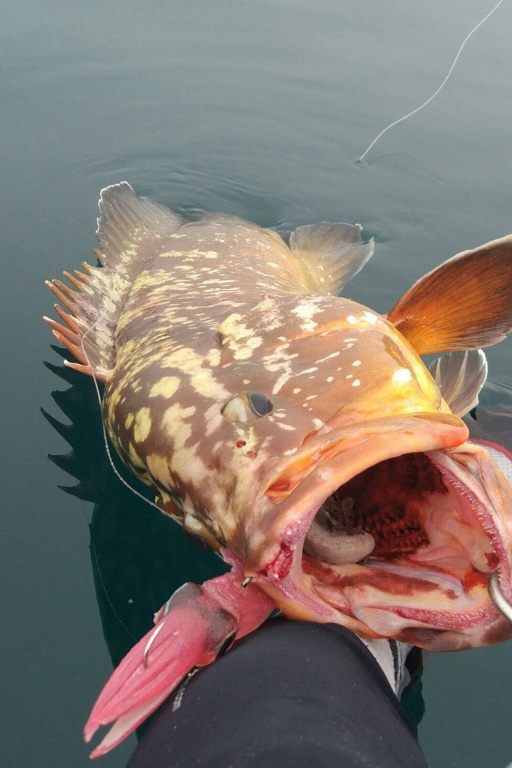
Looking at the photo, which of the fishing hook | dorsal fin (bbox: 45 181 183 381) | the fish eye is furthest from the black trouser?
dorsal fin (bbox: 45 181 183 381)

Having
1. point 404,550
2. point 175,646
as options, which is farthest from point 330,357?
point 175,646


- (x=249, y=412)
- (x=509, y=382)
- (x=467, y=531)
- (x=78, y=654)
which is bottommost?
(x=78, y=654)

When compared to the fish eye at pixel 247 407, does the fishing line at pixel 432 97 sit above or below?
above

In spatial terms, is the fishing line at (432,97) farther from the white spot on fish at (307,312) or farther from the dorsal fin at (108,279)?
the white spot on fish at (307,312)

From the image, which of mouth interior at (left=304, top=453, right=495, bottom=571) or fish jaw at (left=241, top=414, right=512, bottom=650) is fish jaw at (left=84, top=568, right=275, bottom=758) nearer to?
fish jaw at (left=241, top=414, right=512, bottom=650)

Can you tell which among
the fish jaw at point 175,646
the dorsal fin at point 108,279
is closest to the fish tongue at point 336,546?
the fish jaw at point 175,646

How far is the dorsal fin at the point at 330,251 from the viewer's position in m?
4.19

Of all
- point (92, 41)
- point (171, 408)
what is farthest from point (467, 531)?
point (92, 41)

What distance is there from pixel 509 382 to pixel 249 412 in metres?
2.17

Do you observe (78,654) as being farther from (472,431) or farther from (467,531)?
(472,431)

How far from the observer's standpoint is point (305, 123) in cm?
582

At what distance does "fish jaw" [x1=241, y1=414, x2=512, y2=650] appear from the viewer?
4.54 feet

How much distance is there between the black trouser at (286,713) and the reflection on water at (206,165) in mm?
1007

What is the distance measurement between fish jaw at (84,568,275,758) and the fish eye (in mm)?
392
